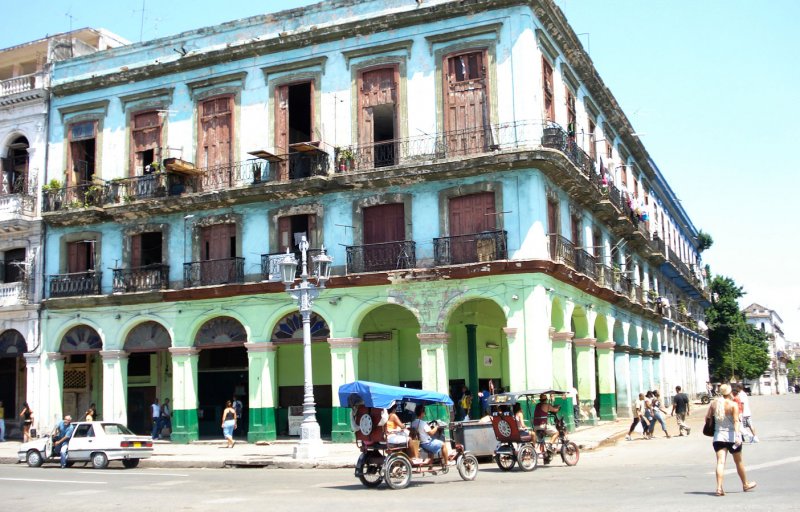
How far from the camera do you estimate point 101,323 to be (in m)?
30.2

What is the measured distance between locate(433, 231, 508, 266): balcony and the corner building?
71mm

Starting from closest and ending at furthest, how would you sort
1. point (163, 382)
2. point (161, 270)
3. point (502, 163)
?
point (502, 163) < point (161, 270) < point (163, 382)

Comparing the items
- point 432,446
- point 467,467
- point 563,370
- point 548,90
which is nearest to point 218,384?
point 563,370

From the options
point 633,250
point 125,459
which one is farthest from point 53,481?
point 633,250

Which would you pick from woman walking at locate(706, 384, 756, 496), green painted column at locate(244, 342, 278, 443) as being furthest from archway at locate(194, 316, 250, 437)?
woman walking at locate(706, 384, 756, 496)

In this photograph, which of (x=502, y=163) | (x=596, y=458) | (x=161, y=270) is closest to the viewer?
(x=596, y=458)

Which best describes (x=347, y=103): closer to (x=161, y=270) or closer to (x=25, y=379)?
(x=161, y=270)

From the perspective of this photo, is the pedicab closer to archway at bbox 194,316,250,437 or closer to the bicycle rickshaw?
the bicycle rickshaw

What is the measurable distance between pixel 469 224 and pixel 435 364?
4107 mm

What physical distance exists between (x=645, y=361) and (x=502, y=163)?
1851 cm

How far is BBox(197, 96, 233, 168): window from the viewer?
1148 inches

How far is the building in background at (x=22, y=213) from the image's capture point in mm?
31344

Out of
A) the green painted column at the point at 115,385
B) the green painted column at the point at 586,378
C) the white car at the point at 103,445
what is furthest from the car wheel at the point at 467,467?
the green painted column at the point at 115,385

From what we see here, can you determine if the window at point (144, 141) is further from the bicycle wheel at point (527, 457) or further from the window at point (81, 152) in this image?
the bicycle wheel at point (527, 457)
